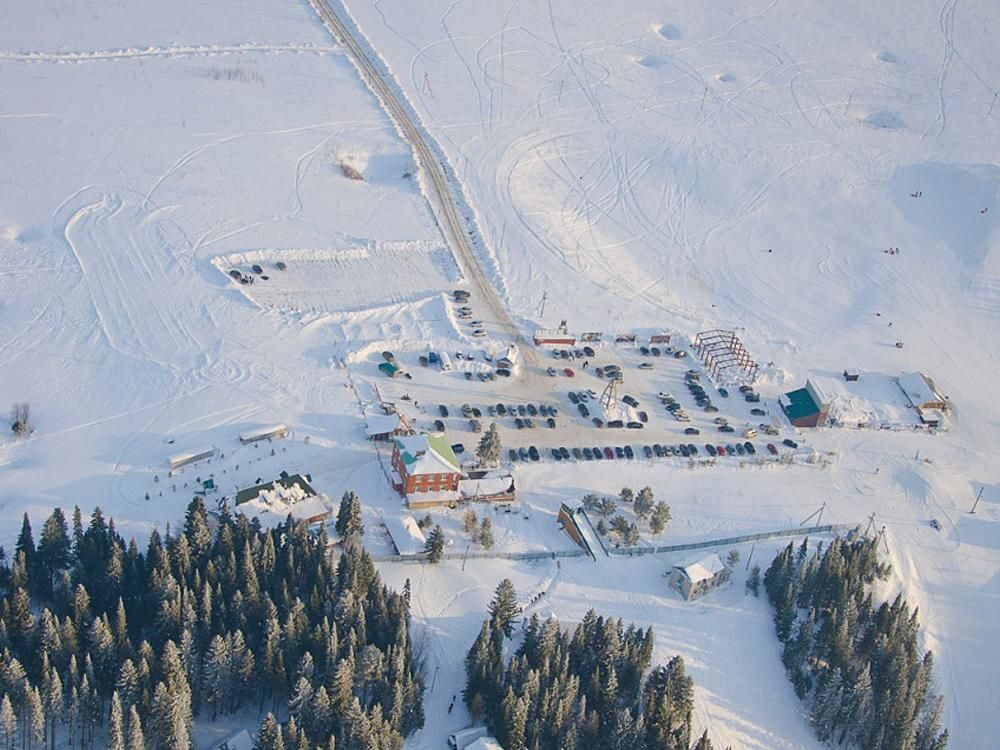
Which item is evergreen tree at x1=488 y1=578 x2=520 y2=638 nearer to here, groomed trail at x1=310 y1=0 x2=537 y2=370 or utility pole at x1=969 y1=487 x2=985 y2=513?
groomed trail at x1=310 y1=0 x2=537 y2=370

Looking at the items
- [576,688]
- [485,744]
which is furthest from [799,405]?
[485,744]

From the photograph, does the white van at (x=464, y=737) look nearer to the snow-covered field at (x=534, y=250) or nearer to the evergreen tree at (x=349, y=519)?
the snow-covered field at (x=534, y=250)

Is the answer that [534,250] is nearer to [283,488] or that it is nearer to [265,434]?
[265,434]

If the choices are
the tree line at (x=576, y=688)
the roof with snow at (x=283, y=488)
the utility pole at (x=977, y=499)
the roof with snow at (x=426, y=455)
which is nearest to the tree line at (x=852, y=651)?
the tree line at (x=576, y=688)

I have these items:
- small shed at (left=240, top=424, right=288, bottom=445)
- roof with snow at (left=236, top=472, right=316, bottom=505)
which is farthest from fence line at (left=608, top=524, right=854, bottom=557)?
small shed at (left=240, top=424, right=288, bottom=445)

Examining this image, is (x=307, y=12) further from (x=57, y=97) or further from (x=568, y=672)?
(x=568, y=672)
